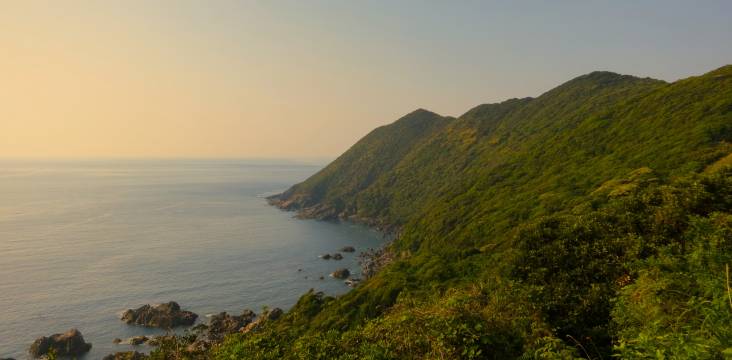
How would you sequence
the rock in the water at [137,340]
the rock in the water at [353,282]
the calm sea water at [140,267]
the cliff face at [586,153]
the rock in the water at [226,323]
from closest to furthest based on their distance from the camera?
the cliff face at [586,153], the rock in the water at [137,340], the rock in the water at [226,323], the calm sea water at [140,267], the rock in the water at [353,282]

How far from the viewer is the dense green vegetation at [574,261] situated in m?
16.2

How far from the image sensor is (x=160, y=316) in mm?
77125

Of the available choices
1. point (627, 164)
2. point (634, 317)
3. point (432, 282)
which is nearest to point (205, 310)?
point (432, 282)

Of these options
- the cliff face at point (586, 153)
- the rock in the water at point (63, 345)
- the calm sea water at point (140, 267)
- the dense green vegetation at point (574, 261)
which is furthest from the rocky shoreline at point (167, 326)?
the cliff face at point (586, 153)

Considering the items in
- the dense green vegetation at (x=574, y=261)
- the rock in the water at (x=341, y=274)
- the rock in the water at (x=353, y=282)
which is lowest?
the rock in the water at (x=353, y=282)

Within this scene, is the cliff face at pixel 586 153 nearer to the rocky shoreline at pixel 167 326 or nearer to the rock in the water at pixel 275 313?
the rocky shoreline at pixel 167 326

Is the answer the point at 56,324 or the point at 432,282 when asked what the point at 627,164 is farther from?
the point at 56,324

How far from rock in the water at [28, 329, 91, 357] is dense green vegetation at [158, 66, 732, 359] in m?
37.4

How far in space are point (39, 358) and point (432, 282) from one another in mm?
69095

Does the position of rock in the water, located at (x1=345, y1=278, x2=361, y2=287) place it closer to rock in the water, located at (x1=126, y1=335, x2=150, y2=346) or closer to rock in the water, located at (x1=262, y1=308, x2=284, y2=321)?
rock in the water, located at (x1=262, y1=308, x2=284, y2=321)

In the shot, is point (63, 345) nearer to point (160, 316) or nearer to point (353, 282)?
point (160, 316)

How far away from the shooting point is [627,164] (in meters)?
69.2

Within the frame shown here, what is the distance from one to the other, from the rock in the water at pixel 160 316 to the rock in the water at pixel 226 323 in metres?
5.66

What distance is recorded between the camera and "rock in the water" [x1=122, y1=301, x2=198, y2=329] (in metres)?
76.1
